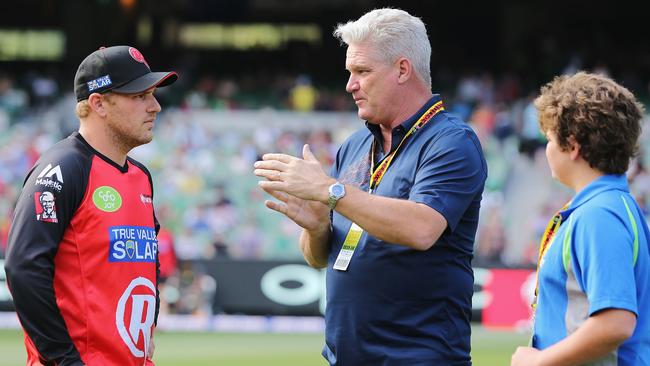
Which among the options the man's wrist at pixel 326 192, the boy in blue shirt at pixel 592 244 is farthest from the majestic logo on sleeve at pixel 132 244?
the boy in blue shirt at pixel 592 244

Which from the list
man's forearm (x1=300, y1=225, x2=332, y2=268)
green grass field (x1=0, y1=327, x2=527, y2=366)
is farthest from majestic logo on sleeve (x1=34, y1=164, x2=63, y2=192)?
green grass field (x1=0, y1=327, x2=527, y2=366)

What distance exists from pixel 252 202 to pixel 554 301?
1673 centimetres

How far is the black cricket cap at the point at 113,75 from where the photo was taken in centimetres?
463

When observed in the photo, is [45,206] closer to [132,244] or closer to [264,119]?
[132,244]

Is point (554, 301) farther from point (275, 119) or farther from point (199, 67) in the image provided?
point (199, 67)

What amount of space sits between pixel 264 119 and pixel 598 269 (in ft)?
68.2

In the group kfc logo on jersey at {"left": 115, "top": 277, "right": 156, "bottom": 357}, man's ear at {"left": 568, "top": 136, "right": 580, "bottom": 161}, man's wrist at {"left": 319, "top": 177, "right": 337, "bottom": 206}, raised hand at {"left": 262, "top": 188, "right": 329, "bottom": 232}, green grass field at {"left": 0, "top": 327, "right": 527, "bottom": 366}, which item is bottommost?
green grass field at {"left": 0, "top": 327, "right": 527, "bottom": 366}

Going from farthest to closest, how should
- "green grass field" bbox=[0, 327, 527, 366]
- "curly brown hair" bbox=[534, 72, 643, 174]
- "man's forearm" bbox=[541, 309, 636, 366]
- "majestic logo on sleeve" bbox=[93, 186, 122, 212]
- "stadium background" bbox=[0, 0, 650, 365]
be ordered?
"stadium background" bbox=[0, 0, 650, 365] < "green grass field" bbox=[0, 327, 527, 366] < "majestic logo on sleeve" bbox=[93, 186, 122, 212] < "curly brown hair" bbox=[534, 72, 643, 174] < "man's forearm" bbox=[541, 309, 636, 366]

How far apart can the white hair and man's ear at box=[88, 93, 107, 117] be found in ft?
3.66

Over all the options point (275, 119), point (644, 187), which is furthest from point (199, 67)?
point (644, 187)

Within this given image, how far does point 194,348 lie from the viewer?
13500mm

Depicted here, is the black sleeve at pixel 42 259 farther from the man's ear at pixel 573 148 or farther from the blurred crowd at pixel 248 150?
the blurred crowd at pixel 248 150

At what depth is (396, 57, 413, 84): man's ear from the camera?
4391 millimetres

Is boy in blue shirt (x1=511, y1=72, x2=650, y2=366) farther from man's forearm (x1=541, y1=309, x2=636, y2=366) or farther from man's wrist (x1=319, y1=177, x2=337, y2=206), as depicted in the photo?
man's wrist (x1=319, y1=177, x2=337, y2=206)
